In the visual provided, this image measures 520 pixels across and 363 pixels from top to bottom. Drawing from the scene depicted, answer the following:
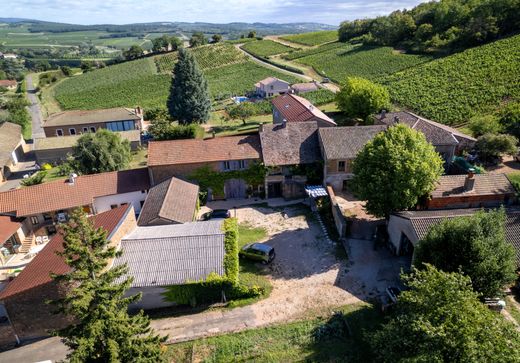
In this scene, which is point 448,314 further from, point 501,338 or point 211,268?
point 211,268

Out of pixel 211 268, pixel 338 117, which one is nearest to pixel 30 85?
pixel 338 117

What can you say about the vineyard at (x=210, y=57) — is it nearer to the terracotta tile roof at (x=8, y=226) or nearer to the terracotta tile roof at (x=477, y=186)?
the terracotta tile roof at (x=8, y=226)

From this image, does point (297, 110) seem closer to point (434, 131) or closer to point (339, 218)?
point (434, 131)

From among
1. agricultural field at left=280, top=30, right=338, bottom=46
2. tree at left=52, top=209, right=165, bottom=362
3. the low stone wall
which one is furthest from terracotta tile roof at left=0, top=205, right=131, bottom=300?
agricultural field at left=280, top=30, right=338, bottom=46

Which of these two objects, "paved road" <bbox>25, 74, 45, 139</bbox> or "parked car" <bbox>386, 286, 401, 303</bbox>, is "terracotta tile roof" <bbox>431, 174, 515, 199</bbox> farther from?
"paved road" <bbox>25, 74, 45, 139</bbox>

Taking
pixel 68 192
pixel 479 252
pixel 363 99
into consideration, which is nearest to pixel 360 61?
pixel 363 99


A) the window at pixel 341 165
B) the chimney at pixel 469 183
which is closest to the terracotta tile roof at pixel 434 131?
the chimney at pixel 469 183
